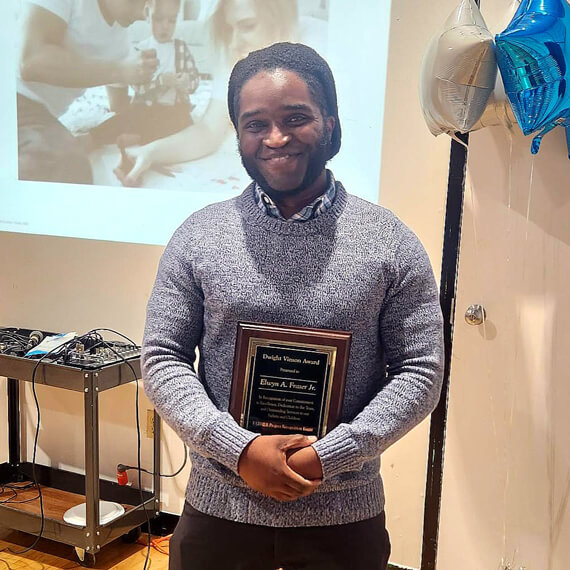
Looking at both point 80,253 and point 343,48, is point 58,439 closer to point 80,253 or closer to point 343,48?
point 80,253

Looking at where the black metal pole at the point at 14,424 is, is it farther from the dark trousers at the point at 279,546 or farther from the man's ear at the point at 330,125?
the man's ear at the point at 330,125

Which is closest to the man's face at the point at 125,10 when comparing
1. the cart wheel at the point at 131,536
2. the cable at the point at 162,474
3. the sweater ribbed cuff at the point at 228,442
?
the cable at the point at 162,474

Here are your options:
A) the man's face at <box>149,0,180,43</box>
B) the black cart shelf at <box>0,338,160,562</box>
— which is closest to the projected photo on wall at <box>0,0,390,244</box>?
the man's face at <box>149,0,180,43</box>

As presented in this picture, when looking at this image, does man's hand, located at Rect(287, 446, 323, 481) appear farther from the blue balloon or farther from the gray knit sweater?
the blue balloon

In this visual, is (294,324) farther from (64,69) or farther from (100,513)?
(64,69)

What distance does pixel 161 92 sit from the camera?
2223 mm

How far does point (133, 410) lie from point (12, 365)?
0.46 metres

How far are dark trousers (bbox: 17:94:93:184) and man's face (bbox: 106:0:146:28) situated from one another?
421 millimetres

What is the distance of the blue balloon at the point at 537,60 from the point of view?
1.23m

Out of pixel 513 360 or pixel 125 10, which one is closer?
pixel 513 360

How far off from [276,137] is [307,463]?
23.9 inches

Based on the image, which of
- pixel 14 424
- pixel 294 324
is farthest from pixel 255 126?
pixel 14 424

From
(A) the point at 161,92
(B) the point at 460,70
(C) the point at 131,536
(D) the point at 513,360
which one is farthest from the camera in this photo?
(C) the point at 131,536

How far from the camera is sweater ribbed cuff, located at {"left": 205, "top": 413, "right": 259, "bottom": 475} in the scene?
3.70 feet
